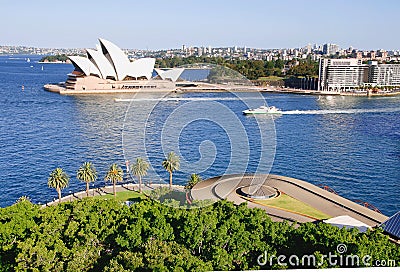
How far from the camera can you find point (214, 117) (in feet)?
97.6

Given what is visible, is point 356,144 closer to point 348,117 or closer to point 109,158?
point 348,117

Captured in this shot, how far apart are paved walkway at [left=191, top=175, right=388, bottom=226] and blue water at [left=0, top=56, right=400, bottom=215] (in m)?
2.51

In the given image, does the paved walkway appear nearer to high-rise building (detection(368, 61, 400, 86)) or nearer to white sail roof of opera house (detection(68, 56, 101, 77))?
white sail roof of opera house (detection(68, 56, 101, 77))

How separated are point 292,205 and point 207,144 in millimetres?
9637

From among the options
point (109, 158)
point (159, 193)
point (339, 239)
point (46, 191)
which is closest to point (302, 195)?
point (159, 193)

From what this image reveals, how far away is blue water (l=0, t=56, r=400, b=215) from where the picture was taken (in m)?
15.5

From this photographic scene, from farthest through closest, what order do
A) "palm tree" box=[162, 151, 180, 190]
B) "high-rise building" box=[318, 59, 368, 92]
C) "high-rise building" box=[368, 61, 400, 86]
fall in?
"high-rise building" box=[368, 61, 400, 86] → "high-rise building" box=[318, 59, 368, 92] → "palm tree" box=[162, 151, 180, 190]

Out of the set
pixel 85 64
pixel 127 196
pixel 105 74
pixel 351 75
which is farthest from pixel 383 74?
pixel 127 196

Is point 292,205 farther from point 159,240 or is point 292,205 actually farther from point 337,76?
point 337,76

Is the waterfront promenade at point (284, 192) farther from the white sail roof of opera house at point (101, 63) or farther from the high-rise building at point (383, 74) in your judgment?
the high-rise building at point (383, 74)

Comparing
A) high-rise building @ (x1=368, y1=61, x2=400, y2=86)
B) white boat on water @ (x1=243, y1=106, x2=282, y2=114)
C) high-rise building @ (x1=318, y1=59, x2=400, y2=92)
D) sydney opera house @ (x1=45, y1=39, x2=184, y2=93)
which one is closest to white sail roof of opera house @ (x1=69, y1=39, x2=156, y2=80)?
sydney opera house @ (x1=45, y1=39, x2=184, y2=93)

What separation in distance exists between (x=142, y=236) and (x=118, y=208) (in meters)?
1.01

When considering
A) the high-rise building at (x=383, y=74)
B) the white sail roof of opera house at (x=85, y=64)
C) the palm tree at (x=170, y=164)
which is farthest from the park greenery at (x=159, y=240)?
the high-rise building at (x=383, y=74)

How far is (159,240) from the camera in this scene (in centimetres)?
673
